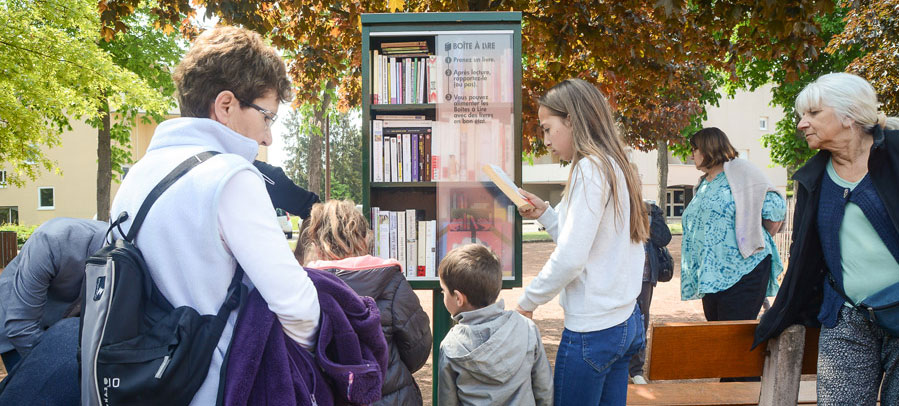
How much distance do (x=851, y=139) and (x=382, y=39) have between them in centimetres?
257

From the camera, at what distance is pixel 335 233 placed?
2.73m

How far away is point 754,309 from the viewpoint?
419 centimetres

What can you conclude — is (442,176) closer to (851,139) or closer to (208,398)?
(851,139)

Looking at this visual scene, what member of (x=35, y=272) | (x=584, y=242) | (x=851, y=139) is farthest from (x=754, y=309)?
(x=35, y=272)

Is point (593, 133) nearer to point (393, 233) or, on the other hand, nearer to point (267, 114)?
point (267, 114)

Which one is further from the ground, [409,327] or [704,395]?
[409,327]

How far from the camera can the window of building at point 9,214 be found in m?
34.7

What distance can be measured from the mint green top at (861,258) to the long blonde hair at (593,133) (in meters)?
0.76

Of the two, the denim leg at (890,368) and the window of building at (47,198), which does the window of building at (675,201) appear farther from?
the denim leg at (890,368)

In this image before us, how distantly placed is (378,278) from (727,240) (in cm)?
273

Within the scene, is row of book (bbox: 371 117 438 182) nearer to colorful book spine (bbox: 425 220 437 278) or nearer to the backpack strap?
colorful book spine (bbox: 425 220 437 278)

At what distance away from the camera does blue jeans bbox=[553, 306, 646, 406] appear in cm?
239

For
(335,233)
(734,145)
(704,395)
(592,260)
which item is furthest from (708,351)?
(734,145)

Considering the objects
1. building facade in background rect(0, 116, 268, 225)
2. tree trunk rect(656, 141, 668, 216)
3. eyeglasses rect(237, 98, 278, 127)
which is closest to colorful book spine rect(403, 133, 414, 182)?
eyeglasses rect(237, 98, 278, 127)
